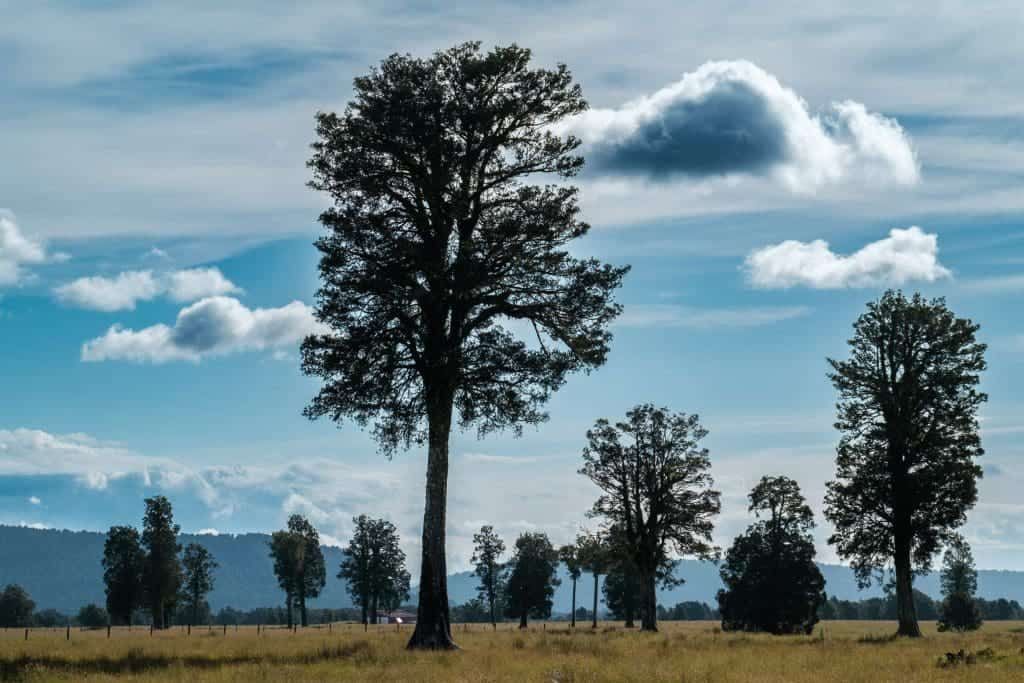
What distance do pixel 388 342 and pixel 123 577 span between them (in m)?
83.6

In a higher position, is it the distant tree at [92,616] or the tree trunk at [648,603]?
the tree trunk at [648,603]

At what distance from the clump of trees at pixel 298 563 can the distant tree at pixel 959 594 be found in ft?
220

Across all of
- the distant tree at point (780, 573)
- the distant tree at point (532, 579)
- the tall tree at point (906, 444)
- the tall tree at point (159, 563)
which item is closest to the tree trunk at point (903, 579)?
the tall tree at point (906, 444)

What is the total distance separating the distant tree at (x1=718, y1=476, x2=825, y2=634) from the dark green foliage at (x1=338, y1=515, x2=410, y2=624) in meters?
47.3

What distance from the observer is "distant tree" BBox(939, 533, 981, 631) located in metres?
97.7

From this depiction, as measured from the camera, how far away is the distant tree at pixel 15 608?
5635 inches

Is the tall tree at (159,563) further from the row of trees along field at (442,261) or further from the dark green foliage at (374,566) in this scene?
the row of trees along field at (442,261)

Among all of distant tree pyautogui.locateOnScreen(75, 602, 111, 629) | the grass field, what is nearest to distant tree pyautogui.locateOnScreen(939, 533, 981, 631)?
the grass field

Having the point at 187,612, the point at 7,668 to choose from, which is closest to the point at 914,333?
the point at 7,668

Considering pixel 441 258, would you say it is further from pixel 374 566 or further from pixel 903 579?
pixel 374 566

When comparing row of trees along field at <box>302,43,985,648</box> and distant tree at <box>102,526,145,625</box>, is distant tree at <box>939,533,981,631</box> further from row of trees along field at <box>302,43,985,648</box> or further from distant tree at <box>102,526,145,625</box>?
distant tree at <box>102,526,145,625</box>

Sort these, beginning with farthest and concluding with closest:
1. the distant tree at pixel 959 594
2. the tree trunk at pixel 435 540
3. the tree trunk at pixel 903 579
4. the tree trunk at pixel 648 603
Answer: the distant tree at pixel 959 594, the tree trunk at pixel 648 603, the tree trunk at pixel 903 579, the tree trunk at pixel 435 540

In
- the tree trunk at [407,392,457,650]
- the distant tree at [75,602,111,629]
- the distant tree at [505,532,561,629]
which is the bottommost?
the distant tree at [75,602,111,629]

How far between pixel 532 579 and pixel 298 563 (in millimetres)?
28552
